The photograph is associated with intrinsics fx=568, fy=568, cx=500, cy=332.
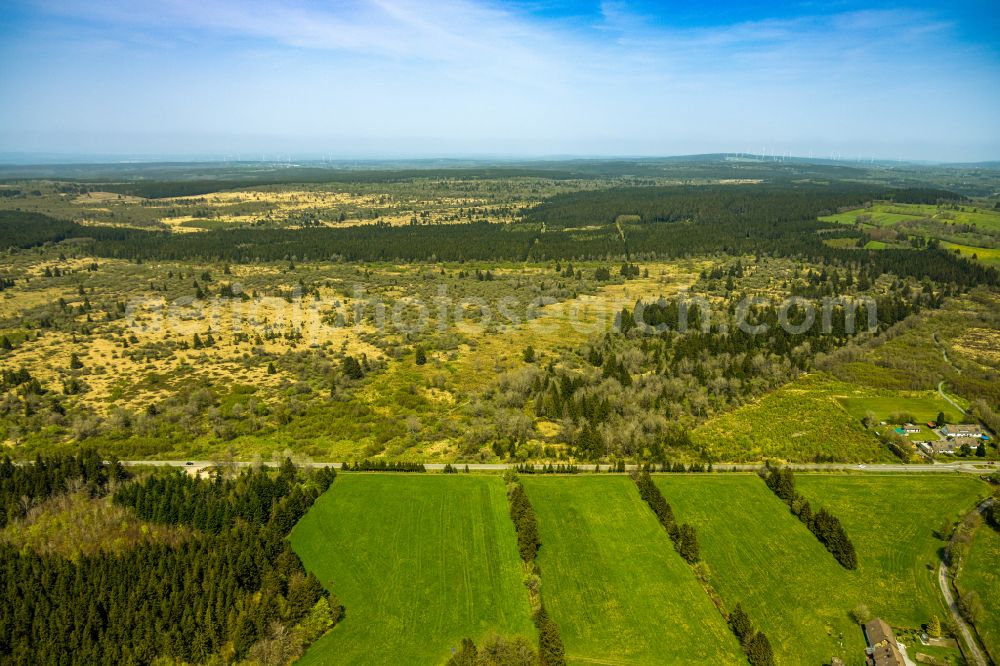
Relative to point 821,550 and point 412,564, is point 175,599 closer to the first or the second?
point 412,564

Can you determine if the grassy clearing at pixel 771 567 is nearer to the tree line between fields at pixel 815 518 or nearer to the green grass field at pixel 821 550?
the green grass field at pixel 821 550

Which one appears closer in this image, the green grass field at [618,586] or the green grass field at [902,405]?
the green grass field at [618,586]

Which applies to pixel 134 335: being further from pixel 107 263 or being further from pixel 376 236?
pixel 376 236

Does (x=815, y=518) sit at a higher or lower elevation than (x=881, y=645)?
higher

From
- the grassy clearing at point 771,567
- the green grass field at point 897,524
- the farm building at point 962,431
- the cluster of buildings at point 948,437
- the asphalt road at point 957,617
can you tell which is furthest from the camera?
the farm building at point 962,431

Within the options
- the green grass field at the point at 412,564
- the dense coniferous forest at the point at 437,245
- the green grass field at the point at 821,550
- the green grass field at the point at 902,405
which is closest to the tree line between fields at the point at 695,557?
the green grass field at the point at 821,550

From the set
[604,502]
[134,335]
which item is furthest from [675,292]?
[134,335]

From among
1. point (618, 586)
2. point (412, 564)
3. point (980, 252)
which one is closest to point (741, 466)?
point (618, 586)
